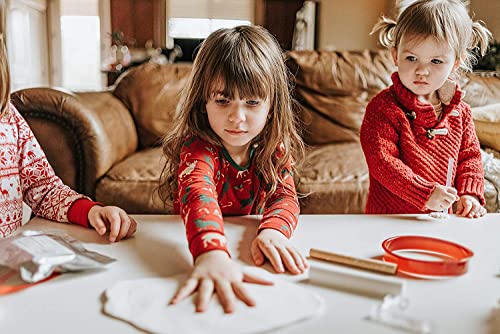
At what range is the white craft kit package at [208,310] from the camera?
53 cm

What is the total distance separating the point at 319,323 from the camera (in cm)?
55

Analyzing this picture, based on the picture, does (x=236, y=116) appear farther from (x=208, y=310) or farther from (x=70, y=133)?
(x=70, y=133)

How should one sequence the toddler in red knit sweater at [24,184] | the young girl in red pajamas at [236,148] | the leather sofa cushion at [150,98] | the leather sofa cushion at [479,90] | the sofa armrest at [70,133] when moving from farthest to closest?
the leather sofa cushion at [479,90], the leather sofa cushion at [150,98], the sofa armrest at [70,133], the toddler in red knit sweater at [24,184], the young girl in red pajamas at [236,148]

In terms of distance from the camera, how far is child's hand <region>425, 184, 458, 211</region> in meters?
0.99

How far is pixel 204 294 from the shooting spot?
0.59m

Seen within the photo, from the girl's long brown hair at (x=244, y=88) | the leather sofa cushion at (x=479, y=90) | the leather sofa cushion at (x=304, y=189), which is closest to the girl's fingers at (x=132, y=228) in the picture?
the girl's long brown hair at (x=244, y=88)

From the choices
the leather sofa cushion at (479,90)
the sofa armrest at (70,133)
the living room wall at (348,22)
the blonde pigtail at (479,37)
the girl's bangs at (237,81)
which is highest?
the living room wall at (348,22)

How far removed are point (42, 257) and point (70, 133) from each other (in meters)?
1.33

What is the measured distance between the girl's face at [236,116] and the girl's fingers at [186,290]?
36cm

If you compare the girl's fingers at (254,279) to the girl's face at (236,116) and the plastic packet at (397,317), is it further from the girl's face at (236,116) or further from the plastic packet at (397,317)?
the girl's face at (236,116)

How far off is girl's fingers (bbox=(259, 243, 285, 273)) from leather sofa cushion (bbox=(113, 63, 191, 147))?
174 centimetres

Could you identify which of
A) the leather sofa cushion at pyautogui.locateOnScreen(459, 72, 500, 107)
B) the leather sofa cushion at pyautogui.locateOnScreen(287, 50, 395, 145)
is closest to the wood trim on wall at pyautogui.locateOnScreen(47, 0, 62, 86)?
the leather sofa cushion at pyautogui.locateOnScreen(287, 50, 395, 145)

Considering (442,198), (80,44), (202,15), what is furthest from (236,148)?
(80,44)

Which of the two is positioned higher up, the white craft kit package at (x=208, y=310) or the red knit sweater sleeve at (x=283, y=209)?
the red knit sweater sleeve at (x=283, y=209)
